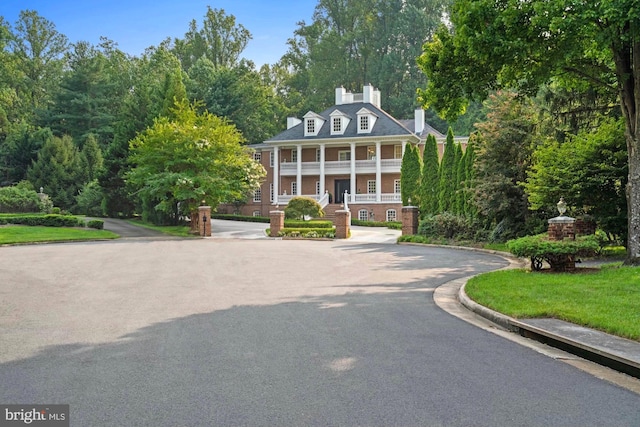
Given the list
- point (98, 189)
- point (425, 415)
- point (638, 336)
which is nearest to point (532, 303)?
point (638, 336)

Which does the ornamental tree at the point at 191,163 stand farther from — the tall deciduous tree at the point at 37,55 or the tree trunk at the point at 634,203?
the tall deciduous tree at the point at 37,55

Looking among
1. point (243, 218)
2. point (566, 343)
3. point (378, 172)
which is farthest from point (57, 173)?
point (566, 343)

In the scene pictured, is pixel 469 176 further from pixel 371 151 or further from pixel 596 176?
pixel 371 151

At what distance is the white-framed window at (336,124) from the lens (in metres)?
47.0

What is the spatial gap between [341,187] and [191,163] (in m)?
19.3

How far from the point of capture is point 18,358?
18.7 feet

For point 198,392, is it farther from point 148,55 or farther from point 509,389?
point 148,55

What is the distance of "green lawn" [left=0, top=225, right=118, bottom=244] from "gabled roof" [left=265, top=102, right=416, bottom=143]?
845 inches

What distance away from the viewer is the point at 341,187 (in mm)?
48375

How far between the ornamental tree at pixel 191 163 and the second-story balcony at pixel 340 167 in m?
15.0

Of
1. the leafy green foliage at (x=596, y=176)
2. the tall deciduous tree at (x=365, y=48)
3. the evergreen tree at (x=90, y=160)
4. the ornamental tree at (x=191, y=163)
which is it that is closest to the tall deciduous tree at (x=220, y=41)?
the tall deciduous tree at (x=365, y=48)

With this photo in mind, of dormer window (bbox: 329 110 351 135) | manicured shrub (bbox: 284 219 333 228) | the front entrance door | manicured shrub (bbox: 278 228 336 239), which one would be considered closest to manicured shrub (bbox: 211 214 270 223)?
the front entrance door

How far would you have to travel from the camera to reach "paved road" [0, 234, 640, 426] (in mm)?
4215

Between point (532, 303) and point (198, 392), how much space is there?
5794 millimetres
